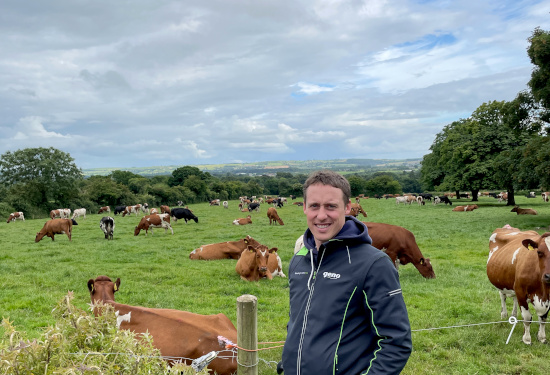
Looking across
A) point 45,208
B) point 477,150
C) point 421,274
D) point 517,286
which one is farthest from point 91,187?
point 517,286

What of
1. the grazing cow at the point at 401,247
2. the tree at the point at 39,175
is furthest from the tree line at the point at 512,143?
the tree at the point at 39,175

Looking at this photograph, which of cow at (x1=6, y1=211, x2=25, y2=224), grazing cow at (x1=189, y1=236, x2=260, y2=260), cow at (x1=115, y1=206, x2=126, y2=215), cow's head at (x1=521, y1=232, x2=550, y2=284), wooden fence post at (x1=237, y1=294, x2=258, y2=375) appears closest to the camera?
wooden fence post at (x1=237, y1=294, x2=258, y2=375)

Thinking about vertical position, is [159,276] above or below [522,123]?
below

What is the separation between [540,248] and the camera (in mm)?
5656

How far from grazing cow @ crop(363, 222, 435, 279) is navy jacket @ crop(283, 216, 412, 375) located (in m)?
8.78

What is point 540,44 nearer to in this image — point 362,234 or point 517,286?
point 517,286

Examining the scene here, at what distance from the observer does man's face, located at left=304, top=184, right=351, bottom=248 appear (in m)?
2.56

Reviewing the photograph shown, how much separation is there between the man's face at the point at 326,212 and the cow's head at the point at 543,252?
4463 mm

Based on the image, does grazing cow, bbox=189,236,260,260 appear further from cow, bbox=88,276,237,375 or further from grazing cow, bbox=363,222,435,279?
cow, bbox=88,276,237,375

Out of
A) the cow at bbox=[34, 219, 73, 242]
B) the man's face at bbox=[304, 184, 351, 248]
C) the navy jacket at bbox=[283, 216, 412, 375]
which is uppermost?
the man's face at bbox=[304, 184, 351, 248]

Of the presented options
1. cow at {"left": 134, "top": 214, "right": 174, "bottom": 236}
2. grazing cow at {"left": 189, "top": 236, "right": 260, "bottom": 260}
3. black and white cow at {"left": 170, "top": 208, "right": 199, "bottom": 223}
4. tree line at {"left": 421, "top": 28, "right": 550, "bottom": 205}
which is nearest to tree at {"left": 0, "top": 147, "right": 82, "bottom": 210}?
black and white cow at {"left": 170, "top": 208, "right": 199, "bottom": 223}

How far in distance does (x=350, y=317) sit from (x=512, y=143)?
37262mm

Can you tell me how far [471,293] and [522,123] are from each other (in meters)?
18.2

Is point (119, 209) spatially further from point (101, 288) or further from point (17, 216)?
point (101, 288)
